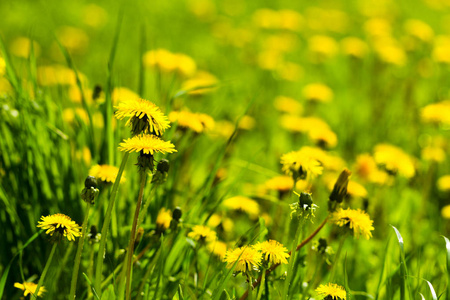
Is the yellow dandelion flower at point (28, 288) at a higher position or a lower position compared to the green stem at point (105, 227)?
lower

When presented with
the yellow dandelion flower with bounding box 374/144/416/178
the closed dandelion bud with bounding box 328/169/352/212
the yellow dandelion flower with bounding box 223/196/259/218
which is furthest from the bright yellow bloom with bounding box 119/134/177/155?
the yellow dandelion flower with bounding box 374/144/416/178

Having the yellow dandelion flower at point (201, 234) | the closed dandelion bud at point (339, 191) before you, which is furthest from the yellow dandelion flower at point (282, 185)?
the closed dandelion bud at point (339, 191)

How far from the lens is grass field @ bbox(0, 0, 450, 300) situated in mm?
1479

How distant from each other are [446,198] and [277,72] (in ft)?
5.76

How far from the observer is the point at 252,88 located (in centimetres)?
431

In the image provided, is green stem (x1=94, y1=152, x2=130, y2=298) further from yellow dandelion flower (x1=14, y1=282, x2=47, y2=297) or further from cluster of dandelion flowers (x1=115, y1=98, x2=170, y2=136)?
yellow dandelion flower (x1=14, y1=282, x2=47, y2=297)

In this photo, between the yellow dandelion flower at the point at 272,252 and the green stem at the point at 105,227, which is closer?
the green stem at the point at 105,227

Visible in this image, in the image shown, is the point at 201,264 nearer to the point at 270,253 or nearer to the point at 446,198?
the point at 270,253

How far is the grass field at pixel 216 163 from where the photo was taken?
1.48 meters

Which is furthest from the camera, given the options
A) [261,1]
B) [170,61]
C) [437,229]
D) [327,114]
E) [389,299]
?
[261,1]

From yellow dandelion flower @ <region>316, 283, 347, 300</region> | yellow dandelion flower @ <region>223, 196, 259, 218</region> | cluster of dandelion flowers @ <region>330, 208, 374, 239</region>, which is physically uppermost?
cluster of dandelion flowers @ <region>330, 208, 374, 239</region>

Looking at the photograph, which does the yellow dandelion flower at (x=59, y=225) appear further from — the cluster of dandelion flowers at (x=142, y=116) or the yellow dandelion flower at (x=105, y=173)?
the yellow dandelion flower at (x=105, y=173)

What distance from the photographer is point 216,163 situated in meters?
1.92

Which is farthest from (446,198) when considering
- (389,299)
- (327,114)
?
(389,299)
